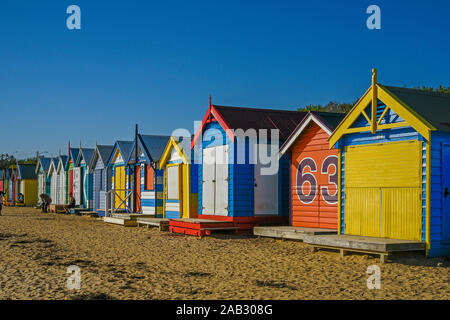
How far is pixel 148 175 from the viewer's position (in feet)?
74.8

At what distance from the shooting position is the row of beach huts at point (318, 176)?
10.8m

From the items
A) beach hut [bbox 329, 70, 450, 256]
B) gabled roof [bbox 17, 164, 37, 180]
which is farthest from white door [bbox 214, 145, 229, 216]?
gabled roof [bbox 17, 164, 37, 180]

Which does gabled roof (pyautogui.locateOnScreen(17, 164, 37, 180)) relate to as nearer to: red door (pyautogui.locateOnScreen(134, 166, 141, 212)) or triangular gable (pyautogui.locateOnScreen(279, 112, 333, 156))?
red door (pyautogui.locateOnScreen(134, 166, 141, 212))

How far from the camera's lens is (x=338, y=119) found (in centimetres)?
1495

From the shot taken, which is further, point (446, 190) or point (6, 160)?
point (6, 160)

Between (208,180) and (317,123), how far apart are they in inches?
184

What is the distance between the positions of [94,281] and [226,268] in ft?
8.22

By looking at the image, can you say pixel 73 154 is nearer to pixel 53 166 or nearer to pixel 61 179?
pixel 61 179

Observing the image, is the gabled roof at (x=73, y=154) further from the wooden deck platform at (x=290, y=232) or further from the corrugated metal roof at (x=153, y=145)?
the wooden deck platform at (x=290, y=232)

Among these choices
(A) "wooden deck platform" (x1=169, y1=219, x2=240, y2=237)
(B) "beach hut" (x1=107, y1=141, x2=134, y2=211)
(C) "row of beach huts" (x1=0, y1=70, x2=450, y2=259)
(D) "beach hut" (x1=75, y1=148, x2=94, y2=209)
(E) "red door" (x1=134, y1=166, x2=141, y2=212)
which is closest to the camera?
(C) "row of beach huts" (x1=0, y1=70, x2=450, y2=259)

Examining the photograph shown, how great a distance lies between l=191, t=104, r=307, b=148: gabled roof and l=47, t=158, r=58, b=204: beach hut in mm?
23246

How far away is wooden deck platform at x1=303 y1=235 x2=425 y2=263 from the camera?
10180 mm

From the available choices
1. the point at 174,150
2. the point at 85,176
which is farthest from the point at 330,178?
the point at 85,176

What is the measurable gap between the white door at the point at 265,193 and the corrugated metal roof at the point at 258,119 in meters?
0.79
